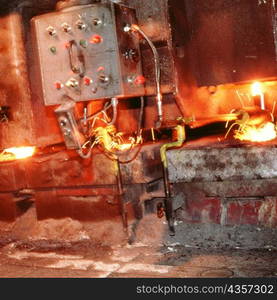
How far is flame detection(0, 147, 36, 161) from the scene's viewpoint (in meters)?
6.49

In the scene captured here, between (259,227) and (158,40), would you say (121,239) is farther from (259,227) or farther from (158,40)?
(158,40)

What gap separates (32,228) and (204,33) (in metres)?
3.96

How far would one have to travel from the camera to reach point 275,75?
18.9ft

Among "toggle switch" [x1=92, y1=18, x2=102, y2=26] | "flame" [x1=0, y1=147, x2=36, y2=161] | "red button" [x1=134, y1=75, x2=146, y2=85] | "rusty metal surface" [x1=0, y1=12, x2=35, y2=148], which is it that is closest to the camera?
"toggle switch" [x1=92, y1=18, x2=102, y2=26]

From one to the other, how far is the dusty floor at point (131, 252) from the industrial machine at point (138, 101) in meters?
0.21

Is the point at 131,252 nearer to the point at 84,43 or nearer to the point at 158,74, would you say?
the point at 158,74

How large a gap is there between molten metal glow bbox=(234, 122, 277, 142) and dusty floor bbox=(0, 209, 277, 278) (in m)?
1.30

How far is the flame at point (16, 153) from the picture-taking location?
6494 millimetres

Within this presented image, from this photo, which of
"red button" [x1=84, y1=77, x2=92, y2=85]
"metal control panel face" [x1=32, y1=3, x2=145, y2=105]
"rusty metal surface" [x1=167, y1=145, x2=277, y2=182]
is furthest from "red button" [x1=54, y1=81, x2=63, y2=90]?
"rusty metal surface" [x1=167, y1=145, x2=277, y2=182]

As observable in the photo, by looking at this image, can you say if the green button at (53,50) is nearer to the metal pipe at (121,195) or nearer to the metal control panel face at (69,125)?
the metal control panel face at (69,125)

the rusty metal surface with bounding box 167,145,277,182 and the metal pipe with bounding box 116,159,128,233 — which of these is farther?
the metal pipe with bounding box 116,159,128,233

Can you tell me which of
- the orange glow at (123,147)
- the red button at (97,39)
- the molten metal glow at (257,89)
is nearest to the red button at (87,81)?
the red button at (97,39)

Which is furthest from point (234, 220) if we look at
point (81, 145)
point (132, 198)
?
point (81, 145)

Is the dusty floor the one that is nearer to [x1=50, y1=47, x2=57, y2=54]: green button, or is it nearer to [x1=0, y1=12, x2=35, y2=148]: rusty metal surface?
[x1=0, y1=12, x2=35, y2=148]: rusty metal surface
